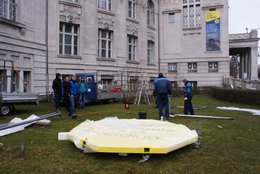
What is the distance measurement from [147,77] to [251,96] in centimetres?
1437

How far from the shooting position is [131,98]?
63.6ft

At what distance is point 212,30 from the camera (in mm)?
32938

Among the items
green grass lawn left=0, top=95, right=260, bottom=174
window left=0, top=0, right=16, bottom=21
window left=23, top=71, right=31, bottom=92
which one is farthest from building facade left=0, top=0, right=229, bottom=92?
green grass lawn left=0, top=95, right=260, bottom=174

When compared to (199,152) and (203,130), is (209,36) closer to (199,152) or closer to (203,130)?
(203,130)

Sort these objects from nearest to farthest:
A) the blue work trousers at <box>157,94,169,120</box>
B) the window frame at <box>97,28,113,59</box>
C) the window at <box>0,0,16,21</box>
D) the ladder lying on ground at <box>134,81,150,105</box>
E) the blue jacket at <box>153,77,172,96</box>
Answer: the blue jacket at <box>153,77,172,96</box> < the blue work trousers at <box>157,94,169,120</box> < the window at <box>0,0,16,21</box> < the ladder lying on ground at <box>134,81,150,105</box> < the window frame at <box>97,28,113,59</box>

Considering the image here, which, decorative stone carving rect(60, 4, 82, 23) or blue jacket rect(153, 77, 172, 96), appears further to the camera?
decorative stone carving rect(60, 4, 82, 23)

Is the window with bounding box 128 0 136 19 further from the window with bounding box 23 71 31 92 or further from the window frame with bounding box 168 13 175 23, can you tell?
the window with bounding box 23 71 31 92

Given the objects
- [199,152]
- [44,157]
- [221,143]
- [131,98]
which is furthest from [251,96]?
[44,157]

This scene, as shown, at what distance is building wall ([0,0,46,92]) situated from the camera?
1634 cm

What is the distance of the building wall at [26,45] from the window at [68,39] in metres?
1.99

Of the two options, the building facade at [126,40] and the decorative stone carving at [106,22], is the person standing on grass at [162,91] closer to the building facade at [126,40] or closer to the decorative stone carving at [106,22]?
the building facade at [126,40]

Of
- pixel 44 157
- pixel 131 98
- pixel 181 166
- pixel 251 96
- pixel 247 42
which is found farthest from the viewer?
pixel 247 42

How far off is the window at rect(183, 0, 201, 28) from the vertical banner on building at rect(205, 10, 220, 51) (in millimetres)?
1291

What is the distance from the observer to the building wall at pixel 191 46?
32.7 metres
